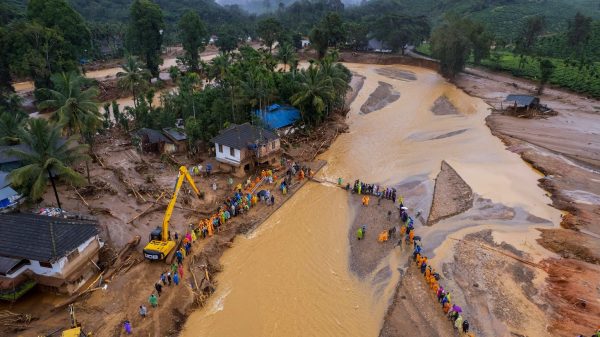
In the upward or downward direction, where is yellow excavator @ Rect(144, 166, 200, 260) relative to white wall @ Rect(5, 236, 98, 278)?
downward

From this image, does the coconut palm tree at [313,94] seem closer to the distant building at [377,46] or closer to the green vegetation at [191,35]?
the green vegetation at [191,35]

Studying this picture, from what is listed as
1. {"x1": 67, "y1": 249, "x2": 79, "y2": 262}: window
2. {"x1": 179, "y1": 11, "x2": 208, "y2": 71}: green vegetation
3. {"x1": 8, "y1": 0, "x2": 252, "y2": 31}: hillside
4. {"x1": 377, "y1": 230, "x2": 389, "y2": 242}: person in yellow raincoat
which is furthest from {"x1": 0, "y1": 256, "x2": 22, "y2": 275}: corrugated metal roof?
{"x1": 8, "y1": 0, "x2": 252, "y2": 31}: hillside

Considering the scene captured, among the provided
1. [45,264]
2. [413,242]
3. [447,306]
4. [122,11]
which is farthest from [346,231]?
[122,11]

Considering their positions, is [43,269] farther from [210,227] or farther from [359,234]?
[359,234]

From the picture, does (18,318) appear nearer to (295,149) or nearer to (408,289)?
(408,289)

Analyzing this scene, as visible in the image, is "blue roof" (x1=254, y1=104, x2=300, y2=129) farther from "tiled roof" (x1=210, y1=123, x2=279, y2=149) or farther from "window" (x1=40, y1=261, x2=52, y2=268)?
"window" (x1=40, y1=261, x2=52, y2=268)

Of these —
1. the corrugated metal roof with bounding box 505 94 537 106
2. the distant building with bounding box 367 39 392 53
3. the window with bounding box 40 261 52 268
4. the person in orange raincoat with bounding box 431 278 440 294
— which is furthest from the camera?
the distant building with bounding box 367 39 392 53

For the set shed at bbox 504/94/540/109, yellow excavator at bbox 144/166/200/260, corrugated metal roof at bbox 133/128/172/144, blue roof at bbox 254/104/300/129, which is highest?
shed at bbox 504/94/540/109
